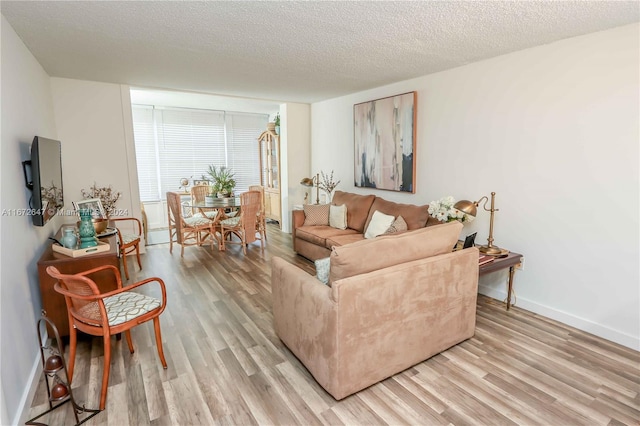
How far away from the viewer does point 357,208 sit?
4.73 meters

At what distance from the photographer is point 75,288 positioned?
2.22 metres

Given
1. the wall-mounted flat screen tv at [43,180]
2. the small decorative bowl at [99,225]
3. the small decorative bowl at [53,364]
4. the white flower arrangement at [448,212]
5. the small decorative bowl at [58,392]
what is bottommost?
the small decorative bowl at [58,392]

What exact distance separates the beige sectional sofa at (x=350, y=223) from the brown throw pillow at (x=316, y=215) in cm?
7

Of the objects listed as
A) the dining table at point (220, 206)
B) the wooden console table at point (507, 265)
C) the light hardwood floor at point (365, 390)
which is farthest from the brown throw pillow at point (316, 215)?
the wooden console table at point (507, 265)

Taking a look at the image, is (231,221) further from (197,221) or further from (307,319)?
(307,319)

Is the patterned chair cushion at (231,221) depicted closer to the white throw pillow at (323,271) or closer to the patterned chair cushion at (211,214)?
the patterned chair cushion at (211,214)

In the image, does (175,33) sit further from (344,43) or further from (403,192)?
(403,192)

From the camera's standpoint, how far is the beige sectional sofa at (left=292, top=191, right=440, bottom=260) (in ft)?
12.9

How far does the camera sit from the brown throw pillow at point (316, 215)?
4953 millimetres

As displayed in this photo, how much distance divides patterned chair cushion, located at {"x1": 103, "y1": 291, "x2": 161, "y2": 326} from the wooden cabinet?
4.42 metres

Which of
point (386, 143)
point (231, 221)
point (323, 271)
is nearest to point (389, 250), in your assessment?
point (323, 271)

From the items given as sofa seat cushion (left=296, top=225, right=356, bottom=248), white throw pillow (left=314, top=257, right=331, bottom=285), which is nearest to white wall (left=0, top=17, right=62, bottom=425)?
white throw pillow (left=314, top=257, right=331, bottom=285)

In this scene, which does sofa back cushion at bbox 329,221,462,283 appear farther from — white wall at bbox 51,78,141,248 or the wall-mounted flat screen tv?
white wall at bbox 51,78,141,248

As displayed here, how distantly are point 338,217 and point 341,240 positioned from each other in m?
0.67
